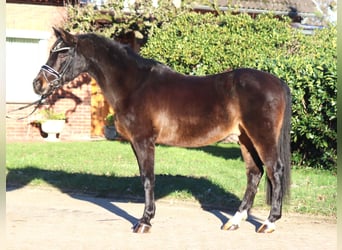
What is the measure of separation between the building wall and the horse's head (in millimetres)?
10422

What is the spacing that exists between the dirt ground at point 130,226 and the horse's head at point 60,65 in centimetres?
180

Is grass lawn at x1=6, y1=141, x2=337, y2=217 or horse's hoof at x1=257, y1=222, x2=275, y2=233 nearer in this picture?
horse's hoof at x1=257, y1=222, x2=275, y2=233

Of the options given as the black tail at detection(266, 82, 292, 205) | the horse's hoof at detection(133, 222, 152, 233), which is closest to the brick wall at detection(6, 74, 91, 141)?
the horse's hoof at detection(133, 222, 152, 233)

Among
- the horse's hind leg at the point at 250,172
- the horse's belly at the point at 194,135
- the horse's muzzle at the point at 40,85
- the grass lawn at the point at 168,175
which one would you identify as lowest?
the grass lawn at the point at 168,175

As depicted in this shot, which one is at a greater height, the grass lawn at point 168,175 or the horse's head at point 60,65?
the horse's head at point 60,65

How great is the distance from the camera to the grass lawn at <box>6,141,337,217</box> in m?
9.46

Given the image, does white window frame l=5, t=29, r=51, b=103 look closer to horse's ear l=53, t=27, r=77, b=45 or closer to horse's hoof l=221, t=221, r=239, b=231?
horse's ear l=53, t=27, r=77, b=45

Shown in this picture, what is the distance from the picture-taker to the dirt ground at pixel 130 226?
686 cm

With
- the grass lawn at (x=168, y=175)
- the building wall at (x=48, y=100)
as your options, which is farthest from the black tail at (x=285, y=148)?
the building wall at (x=48, y=100)

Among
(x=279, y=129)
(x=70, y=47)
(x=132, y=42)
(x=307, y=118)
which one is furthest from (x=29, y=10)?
(x=279, y=129)

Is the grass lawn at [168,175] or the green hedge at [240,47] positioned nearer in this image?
the grass lawn at [168,175]

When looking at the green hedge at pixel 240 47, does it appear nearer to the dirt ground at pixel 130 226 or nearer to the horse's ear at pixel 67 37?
the dirt ground at pixel 130 226

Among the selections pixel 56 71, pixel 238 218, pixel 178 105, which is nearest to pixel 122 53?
pixel 56 71

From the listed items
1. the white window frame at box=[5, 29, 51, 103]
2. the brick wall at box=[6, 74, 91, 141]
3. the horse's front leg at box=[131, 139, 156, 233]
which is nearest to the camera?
the horse's front leg at box=[131, 139, 156, 233]
